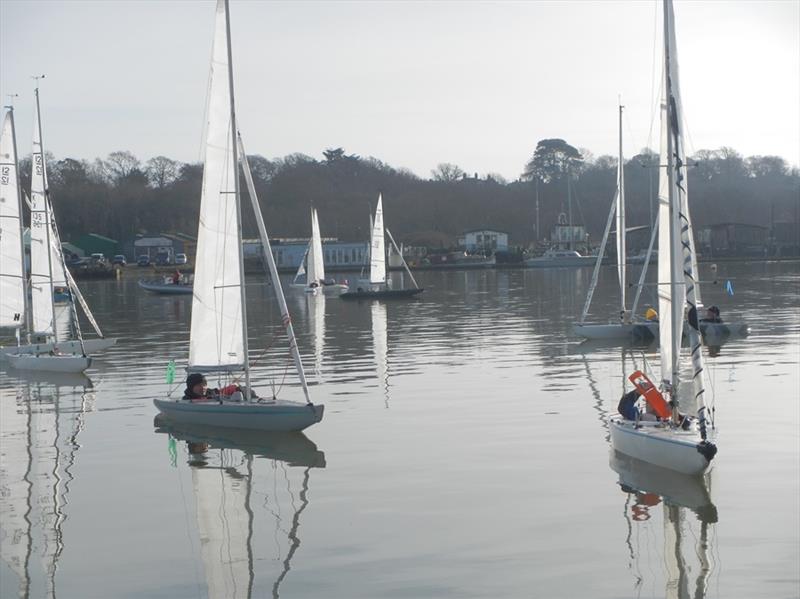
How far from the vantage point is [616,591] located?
1391 cm

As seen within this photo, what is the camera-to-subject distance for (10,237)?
38.7 meters

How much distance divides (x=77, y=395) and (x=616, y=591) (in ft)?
71.3

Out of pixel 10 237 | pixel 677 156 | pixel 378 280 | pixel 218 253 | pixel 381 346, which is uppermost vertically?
pixel 677 156

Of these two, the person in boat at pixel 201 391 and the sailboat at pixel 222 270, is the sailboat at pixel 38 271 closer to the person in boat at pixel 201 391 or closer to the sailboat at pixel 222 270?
the sailboat at pixel 222 270

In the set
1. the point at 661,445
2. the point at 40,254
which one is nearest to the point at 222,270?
the point at 661,445

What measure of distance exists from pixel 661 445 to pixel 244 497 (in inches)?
287

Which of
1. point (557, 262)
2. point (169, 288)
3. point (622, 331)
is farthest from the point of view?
point (557, 262)

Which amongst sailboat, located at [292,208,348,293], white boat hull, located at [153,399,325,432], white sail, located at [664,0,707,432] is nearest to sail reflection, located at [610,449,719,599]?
white sail, located at [664,0,707,432]

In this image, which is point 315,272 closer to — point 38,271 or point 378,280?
point 378,280

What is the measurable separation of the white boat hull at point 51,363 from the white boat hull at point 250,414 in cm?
1176

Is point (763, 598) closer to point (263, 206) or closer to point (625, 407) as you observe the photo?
point (625, 407)

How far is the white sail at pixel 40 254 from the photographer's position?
38844 mm

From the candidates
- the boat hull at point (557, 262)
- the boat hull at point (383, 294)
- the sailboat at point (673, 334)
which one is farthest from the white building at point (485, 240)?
the sailboat at point (673, 334)

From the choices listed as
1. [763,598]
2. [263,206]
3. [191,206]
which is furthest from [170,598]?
[263,206]
